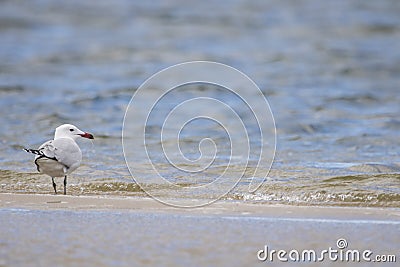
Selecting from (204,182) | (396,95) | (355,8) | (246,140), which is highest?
(355,8)

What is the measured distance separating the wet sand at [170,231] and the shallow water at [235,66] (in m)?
0.54

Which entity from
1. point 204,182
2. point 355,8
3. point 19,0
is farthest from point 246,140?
point 19,0

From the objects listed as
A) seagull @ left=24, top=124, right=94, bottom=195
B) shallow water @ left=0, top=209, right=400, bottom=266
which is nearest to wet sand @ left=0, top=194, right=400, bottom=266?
shallow water @ left=0, top=209, right=400, bottom=266

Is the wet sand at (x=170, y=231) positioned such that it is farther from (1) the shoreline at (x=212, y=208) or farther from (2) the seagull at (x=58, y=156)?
(2) the seagull at (x=58, y=156)

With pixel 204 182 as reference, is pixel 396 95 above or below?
above

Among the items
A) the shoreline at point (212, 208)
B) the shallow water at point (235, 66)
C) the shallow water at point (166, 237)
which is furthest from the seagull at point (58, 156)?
the shallow water at point (235, 66)

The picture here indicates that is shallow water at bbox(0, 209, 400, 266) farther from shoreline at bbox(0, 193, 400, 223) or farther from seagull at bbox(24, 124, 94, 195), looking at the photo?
seagull at bbox(24, 124, 94, 195)

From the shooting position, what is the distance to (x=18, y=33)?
1650 cm

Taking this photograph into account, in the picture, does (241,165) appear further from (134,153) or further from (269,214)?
(269,214)

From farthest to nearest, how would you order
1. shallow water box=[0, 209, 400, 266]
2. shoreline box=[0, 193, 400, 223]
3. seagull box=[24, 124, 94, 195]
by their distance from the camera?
seagull box=[24, 124, 94, 195] → shoreline box=[0, 193, 400, 223] → shallow water box=[0, 209, 400, 266]

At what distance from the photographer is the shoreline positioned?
4738mm

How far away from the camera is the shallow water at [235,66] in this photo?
19.6ft

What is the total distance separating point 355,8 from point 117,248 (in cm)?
1578

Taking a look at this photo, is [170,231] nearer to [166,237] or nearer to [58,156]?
[166,237]
